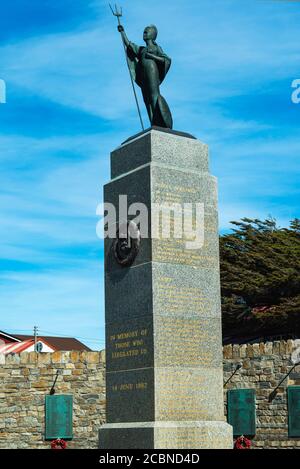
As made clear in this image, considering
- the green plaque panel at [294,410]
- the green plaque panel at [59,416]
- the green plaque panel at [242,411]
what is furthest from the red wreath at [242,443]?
the green plaque panel at [59,416]

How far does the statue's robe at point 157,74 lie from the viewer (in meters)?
12.5

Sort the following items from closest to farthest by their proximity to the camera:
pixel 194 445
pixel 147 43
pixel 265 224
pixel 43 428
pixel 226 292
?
pixel 194 445
pixel 147 43
pixel 43 428
pixel 226 292
pixel 265 224

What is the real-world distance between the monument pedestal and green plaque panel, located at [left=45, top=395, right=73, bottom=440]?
11668 mm

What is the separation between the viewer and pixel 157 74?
1257cm

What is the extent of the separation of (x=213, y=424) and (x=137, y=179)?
341cm

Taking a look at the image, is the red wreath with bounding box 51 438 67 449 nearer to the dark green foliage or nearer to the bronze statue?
the bronze statue

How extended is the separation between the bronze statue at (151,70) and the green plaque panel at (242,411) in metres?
10.9

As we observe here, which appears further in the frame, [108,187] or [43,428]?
[43,428]

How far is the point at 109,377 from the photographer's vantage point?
12.0m

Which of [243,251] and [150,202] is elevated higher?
[243,251]

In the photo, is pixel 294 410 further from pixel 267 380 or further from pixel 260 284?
pixel 260 284

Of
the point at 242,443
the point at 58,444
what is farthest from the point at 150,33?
the point at 58,444
